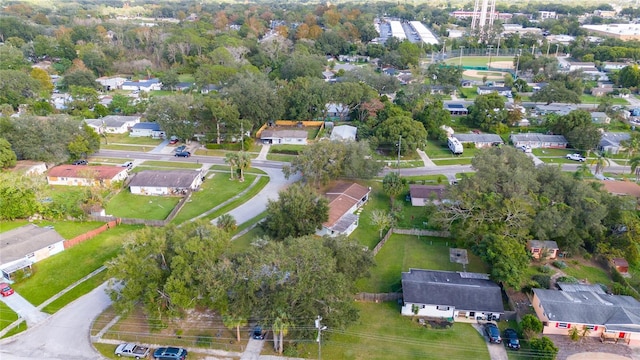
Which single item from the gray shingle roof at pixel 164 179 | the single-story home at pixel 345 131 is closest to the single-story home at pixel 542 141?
the single-story home at pixel 345 131

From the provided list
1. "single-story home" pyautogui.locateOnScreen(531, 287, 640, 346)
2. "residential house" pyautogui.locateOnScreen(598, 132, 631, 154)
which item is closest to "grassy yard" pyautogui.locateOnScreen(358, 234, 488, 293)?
"single-story home" pyautogui.locateOnScreen(531, 287, 640, 346)

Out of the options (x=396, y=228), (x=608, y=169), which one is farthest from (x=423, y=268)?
(x=608, y=169)

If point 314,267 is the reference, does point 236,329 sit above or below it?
below

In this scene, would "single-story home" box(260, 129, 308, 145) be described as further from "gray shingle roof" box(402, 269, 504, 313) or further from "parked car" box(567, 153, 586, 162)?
"parked car" box(567, 153, 586, 162)

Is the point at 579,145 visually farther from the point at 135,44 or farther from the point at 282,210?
the point at 135,44

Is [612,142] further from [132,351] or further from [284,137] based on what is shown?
[132,351]

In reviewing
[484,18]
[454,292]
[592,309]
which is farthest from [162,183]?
[484,18]

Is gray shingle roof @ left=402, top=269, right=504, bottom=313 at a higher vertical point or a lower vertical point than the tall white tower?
lower

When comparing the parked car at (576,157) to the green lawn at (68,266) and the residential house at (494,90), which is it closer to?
the residential house at (494,90)
